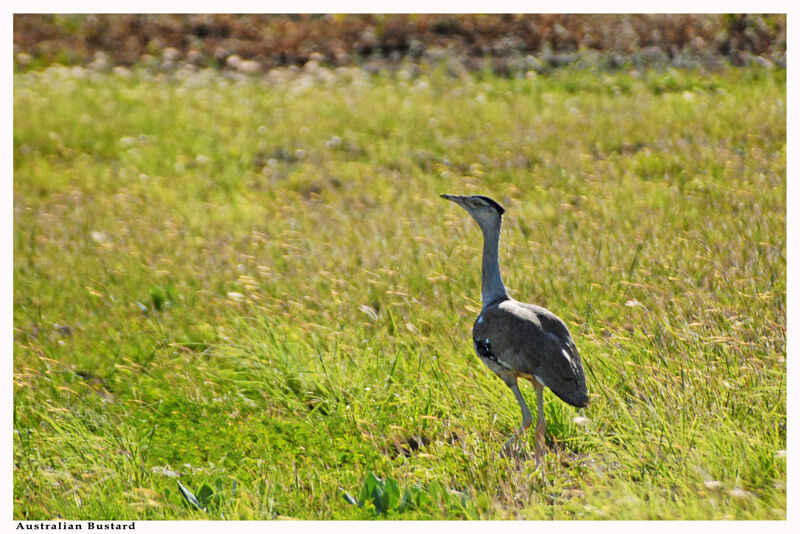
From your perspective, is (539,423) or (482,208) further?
(482,208)

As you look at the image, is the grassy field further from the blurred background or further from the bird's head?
the blurred background

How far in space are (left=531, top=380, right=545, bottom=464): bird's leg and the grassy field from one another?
150 millimetres

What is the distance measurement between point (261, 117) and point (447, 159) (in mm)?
4089

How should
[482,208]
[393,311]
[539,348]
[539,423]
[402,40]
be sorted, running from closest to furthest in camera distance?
[539,348] < [539,423] < [482,208] < [393,311] < [402,40]

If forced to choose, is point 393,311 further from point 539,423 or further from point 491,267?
point 539,423

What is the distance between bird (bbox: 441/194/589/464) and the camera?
4379mm

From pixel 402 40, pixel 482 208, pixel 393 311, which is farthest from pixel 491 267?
pixel 402 40

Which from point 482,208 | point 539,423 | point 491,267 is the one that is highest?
point 482,208

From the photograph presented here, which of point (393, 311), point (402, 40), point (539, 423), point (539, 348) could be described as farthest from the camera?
point (402, 40)

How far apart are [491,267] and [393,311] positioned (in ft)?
6.44

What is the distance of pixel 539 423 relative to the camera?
458 centimetres

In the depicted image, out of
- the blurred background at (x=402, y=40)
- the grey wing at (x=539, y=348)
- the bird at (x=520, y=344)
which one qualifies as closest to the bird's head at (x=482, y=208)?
the bird at (x=520, y=344)

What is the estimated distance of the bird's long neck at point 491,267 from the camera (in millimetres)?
4801

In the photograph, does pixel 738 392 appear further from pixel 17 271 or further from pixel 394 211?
pixel 17 271
